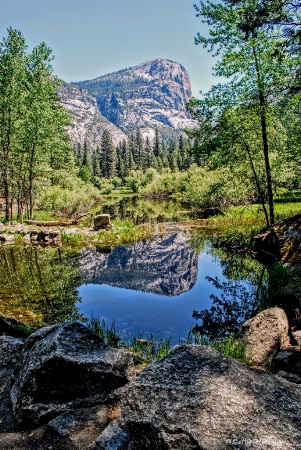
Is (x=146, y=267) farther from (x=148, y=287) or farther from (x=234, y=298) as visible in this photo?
(x=234, y=298)

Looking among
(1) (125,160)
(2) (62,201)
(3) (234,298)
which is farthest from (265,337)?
(1) (125,160)

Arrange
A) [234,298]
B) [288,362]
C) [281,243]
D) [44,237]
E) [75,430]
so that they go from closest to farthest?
1. [75,430]
2. [288,362]
3. [234,298]
4. [281,243]
5. [44,237]

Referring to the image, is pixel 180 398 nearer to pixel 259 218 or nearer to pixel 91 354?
pixel 91 354

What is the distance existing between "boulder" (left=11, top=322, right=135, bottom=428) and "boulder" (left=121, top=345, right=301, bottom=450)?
46.6 inches

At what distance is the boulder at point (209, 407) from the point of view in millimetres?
2236

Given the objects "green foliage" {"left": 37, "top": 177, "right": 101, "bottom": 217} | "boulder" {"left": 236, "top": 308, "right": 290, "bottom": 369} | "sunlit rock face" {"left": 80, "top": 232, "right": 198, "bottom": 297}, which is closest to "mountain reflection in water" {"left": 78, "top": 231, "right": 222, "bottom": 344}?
"sunlit rock face" {"left": 80, "top": 232, "right": 198, "bottom": 297}

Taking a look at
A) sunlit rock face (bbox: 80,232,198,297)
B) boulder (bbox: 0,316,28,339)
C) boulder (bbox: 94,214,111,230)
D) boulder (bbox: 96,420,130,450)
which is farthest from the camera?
boulder (bbox: 94,214,111,230)

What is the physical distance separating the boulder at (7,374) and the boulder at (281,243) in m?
10.0

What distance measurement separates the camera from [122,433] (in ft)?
9.61

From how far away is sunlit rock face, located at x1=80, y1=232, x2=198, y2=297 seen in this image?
524 inches

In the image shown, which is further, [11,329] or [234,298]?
[234,298]

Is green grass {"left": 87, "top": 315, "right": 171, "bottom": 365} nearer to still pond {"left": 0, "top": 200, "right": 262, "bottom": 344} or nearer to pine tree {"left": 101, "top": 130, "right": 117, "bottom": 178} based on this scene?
still pond {"left": 0, "top": 200, "right": 262, "bottom": 344}

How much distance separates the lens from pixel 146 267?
51.8 ft

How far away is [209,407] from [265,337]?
176 inches
